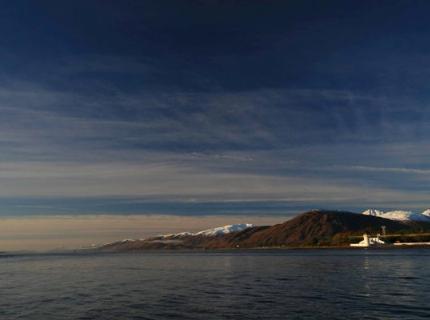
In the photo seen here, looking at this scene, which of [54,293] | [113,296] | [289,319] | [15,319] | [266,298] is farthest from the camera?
[54,293]

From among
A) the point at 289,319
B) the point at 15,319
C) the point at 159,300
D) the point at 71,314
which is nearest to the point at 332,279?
the point at 159,300

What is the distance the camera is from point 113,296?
62.8 meters

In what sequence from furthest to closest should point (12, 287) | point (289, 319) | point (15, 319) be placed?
1. point (12, 287)
2. point (15, 319)
3. point (289, 319)

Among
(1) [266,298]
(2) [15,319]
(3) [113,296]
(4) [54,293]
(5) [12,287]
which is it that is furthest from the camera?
(5) [12,287]

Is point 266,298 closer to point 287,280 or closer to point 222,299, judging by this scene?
point 222,299

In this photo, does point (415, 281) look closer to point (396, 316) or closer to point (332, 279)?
point (332, 279)

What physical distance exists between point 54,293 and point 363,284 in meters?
42.3

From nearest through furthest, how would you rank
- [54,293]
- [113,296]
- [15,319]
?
[15,319]
[113,296]
[54,293]

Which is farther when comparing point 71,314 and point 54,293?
point 54,293

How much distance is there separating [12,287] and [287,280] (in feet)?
142

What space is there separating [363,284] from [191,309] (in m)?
30.0

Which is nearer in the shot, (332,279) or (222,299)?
(222,299)

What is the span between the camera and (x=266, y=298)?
56844 millimetres

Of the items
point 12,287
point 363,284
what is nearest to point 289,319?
point 363,284
